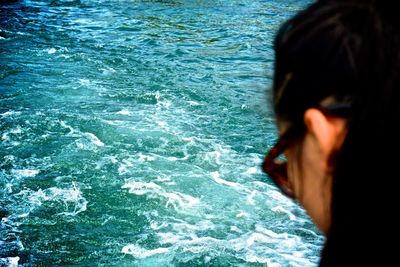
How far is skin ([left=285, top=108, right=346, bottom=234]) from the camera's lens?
33.2 inches

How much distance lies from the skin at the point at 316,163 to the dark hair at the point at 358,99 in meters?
0.03

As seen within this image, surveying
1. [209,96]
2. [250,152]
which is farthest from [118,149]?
[209,96]

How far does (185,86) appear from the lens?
971cm

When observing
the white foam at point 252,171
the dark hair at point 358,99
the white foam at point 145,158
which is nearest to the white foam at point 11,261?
the white foam at point 145,158

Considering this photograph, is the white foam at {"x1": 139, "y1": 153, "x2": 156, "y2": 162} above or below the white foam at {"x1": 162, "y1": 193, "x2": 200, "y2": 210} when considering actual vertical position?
above

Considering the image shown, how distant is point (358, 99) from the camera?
800 mm

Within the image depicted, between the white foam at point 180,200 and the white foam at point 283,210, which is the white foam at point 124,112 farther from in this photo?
the white foam at point 283,210

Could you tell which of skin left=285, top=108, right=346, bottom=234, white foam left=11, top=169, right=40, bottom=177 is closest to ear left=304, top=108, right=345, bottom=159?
skin left=285, top=108, right=346, bottom=234

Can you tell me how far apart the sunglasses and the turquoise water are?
0.53ft

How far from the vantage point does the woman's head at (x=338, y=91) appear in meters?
0.78

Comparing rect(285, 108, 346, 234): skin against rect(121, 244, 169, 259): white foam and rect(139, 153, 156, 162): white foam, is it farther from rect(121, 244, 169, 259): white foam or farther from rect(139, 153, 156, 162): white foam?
rect(139, 153, 156, 162): white foam

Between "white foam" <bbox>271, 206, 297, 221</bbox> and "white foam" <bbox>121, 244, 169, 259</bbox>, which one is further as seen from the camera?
"white foam" <bbox>271, 206, 297, 221</bbox>

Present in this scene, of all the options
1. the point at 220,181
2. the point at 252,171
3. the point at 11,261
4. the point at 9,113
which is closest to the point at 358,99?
the point at 11,261

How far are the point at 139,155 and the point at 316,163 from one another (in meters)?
6.25
